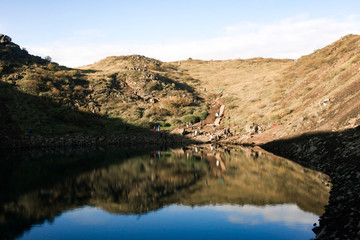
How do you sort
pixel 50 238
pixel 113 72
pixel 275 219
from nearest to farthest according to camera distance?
pixel 50 238
pixel 275 219
pixel 113 72

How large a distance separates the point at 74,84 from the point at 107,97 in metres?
9.12

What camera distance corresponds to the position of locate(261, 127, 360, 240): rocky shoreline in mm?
11477

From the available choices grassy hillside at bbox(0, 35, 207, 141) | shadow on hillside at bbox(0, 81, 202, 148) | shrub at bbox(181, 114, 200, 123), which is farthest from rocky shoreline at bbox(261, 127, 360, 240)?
grassy hillside at bbox(0, 35, 207, 141)

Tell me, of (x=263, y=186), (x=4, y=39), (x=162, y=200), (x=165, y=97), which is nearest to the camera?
(x=162, y=200)

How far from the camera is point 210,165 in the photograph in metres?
30.5

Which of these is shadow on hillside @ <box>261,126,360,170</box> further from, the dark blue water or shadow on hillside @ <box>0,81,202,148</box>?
shadow on hillside @ <box>0,81,202,148</box>

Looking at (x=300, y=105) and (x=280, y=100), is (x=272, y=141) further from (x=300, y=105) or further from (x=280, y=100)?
(x=280, y=100)

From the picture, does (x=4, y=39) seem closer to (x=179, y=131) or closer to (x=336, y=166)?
(x=179, y=131)

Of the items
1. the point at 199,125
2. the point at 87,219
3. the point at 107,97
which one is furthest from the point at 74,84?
the point at 87,219

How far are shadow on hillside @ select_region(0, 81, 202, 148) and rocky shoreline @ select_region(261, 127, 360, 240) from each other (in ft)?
83.0

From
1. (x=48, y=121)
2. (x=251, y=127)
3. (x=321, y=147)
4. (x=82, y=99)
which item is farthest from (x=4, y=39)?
(x=321, y=147)

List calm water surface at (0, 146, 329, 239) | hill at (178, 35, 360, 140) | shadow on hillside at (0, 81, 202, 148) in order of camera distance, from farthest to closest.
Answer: shadow on hillside at (0, 81, 202, 148), hill at (178, 35, 360, 140), calm water surface at (0, 146, 329, 239)

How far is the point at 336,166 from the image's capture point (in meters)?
22.5

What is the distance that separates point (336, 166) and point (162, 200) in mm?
14240
